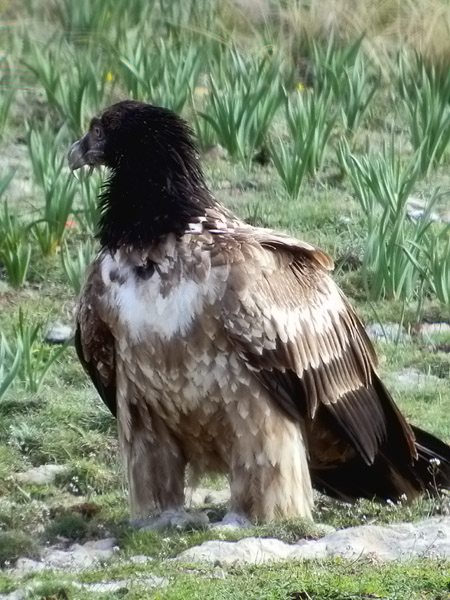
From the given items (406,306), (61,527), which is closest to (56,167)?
(406,306)

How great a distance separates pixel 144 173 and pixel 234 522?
1.37 m

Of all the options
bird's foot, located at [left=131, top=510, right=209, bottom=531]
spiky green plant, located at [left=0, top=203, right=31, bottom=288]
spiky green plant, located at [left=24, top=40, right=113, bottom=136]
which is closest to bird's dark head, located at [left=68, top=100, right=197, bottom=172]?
bird's foot, located at [left=131, top=510, right=209, bottom=531]

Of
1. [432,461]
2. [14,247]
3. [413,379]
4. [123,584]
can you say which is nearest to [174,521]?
[432,461]

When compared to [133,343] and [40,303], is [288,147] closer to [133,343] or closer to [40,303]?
[40,303]

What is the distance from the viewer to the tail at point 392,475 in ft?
22.7

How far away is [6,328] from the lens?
8.59m

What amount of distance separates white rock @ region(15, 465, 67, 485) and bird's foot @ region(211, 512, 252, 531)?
1.14m

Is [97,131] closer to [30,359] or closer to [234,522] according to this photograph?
[30,359]

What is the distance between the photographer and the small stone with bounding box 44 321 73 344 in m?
8.62

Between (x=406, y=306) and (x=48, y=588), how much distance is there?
4127 millimetres

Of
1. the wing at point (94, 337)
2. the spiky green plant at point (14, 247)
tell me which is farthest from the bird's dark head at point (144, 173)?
the spiky green plant at point (14, 247)

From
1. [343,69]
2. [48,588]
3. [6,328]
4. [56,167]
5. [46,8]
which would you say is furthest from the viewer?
[46,8]

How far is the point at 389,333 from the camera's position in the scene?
8.59 m

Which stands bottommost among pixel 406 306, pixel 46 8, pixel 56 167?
pixel 406 306
